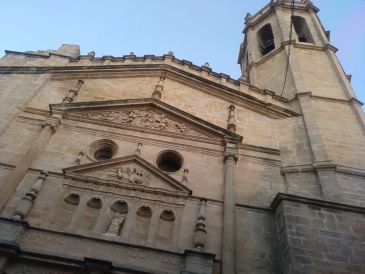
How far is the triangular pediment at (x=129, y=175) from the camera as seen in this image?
31.6 ft

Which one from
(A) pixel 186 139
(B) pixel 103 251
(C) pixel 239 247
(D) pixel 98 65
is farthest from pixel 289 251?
(D) pixel 98 65

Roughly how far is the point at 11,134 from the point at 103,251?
499cm

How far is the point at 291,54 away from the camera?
16.7 m

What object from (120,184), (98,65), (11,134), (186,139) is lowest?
(120,184)

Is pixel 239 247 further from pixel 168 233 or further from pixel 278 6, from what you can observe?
pixel 278 6

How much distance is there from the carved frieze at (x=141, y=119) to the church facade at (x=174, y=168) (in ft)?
0.19

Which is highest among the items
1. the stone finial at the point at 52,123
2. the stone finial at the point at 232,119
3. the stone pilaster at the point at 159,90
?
the stone pilaster at the point at 159,90

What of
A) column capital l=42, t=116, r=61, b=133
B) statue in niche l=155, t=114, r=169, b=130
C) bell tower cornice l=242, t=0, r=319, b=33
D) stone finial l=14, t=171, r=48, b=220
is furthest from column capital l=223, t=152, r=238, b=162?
bell tower cornice l=242, t=0, r=319, b=33

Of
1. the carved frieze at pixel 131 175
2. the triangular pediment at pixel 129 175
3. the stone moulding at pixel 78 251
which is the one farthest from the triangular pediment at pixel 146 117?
the stone moulding at pixel 78 251

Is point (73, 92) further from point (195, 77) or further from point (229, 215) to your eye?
point (229, 215)

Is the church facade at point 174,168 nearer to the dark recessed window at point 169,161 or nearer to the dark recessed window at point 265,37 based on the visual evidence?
the dark recessed window at point 169,161

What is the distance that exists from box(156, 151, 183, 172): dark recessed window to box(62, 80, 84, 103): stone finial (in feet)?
12.5

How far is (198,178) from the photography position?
1020cm

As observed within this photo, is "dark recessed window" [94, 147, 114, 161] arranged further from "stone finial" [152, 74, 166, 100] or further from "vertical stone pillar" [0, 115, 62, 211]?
"stone finial" [152, 74, 166, 100]
